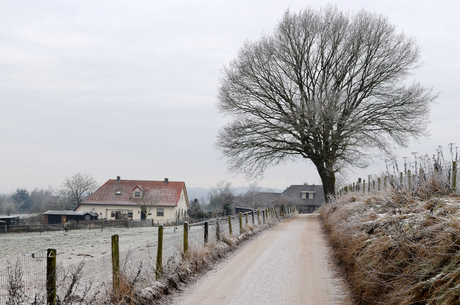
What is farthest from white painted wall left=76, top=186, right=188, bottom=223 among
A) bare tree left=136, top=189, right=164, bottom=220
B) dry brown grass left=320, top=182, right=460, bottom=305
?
dry brown grass left=320, top=182, right=460, bottom=305

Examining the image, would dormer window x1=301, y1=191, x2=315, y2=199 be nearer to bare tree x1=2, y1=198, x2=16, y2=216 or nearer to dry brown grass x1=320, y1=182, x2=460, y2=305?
bare tree x1=2, y1=198, x2=16, y2=216

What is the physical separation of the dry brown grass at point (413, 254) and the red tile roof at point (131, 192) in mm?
53025

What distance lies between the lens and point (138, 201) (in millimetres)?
59906

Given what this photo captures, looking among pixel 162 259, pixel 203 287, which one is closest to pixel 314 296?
pixel 203 287

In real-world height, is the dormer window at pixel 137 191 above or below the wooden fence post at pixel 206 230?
above

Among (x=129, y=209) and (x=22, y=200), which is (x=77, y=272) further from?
(x=22, y=200)

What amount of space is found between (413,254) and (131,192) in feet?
195

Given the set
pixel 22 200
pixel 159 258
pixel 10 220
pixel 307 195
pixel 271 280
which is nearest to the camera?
pixel 159 258

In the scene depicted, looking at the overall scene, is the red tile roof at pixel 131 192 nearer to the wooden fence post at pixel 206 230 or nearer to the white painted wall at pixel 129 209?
the white painted wall at pixel 129 209

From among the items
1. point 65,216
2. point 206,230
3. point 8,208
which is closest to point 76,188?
point 65,216

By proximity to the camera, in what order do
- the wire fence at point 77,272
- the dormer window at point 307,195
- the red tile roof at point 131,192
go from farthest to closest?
1. the dormer window at point 307,195
2. the red tile roof at point 131,192
3. the wire fence at point 77,272

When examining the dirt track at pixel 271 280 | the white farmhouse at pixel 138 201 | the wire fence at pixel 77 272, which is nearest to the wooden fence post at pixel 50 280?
the wire fence at pixel 77 272

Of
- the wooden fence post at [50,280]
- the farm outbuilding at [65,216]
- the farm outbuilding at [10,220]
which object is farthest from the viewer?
the farm outbuilding at [65,216]

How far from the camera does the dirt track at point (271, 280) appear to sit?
7.30m
